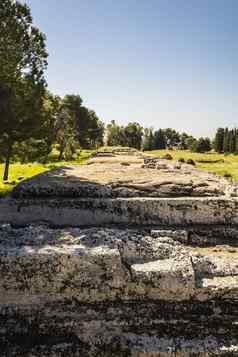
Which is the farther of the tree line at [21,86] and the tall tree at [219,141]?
the tall tree at [219,141]

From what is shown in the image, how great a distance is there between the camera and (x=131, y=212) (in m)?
8.62

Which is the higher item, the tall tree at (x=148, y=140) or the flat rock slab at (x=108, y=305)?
the tall tree at (x=148, y=140)

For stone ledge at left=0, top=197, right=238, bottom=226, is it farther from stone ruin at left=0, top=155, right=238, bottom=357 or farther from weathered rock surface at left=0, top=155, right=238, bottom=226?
stone ruin at left=0, top=155, right=238, bottom=357

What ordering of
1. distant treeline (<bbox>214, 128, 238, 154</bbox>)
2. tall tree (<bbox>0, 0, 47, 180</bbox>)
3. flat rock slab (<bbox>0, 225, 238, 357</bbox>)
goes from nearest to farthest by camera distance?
flat rock slab (<bbox>0, 225, 238, 357</bbox>) → tall tree (<bbox>0, 0, 47, 180</bbox>) → distant treeline (<bbox>214, 128, 238, 154</bbox>)

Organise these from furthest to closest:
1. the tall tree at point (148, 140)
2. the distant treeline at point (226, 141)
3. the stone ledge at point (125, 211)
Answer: the tall tree at point (148, 140) → the distant treeline at point (226, 141) → the stone ledge at point (125, 211)

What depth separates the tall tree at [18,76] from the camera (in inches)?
562

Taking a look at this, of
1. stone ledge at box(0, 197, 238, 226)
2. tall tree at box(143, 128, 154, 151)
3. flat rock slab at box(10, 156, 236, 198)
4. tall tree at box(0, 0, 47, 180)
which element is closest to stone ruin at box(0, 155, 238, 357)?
stone ledge at box(0, 197, 238, 226)

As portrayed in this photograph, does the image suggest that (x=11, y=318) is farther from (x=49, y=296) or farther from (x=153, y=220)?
(x=153, y=220)

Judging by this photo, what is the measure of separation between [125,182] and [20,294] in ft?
15.9

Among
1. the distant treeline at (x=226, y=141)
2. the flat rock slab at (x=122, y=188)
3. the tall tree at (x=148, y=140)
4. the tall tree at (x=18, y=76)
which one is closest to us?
the flat rock slab at (x=122, y=188)

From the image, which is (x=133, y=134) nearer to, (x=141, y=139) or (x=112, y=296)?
(x=141, y=139)

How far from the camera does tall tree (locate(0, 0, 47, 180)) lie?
14.3 meters

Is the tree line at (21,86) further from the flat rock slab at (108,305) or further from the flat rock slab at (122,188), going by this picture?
the flat rock slab at (108,305)

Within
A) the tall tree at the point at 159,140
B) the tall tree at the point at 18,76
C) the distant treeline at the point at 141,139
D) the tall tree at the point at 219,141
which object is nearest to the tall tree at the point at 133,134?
the distant treeline at the point at 141,139
